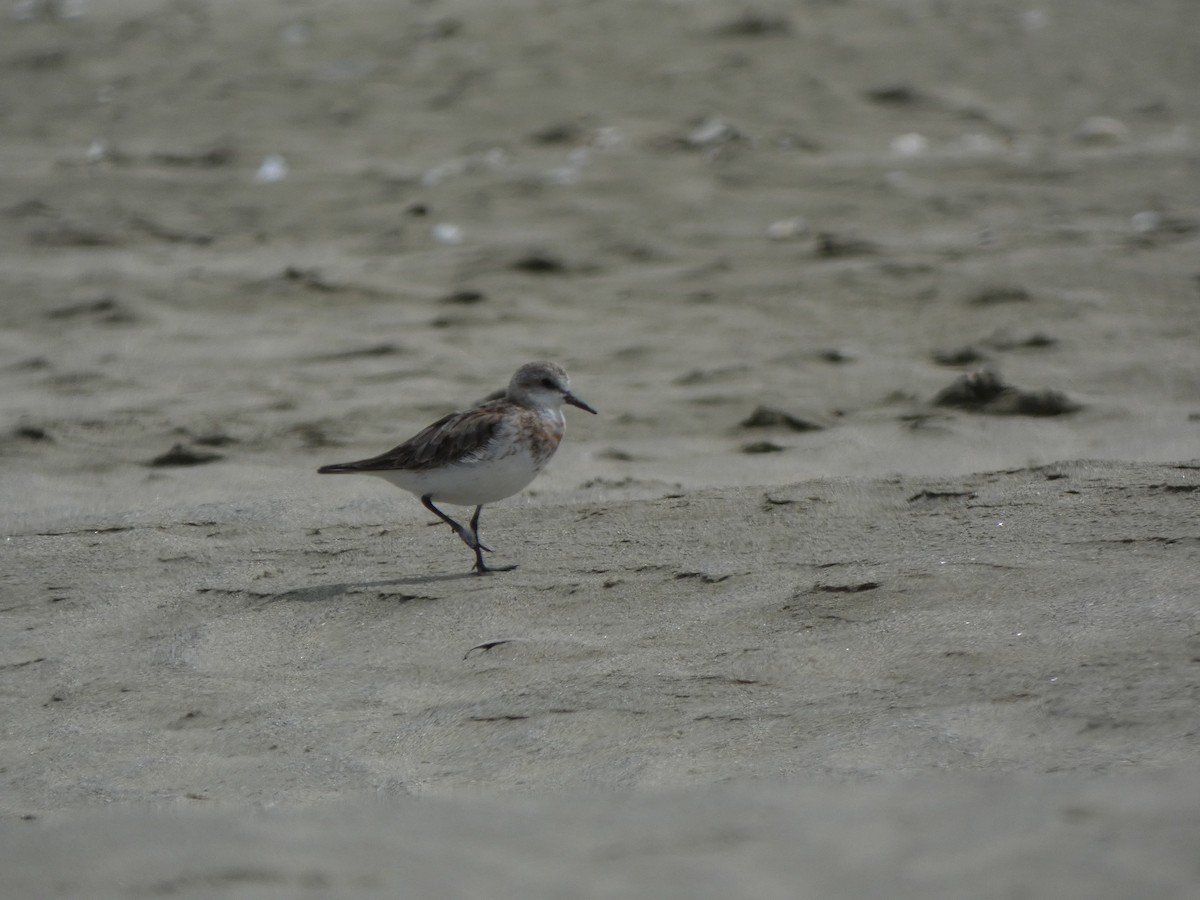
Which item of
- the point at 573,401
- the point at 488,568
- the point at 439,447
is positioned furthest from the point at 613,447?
the point at 488,568

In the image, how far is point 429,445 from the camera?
19.3 feet

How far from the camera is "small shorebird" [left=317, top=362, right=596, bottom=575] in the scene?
19.0ft

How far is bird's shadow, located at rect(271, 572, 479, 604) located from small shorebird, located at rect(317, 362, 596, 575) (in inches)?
7.0

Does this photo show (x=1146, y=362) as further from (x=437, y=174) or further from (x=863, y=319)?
(x=437, y=174)

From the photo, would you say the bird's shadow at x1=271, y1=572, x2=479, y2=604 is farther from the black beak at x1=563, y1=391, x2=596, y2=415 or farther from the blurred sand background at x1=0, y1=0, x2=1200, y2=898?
the black beak at x1=563, y1=391, x2=596, y2=415

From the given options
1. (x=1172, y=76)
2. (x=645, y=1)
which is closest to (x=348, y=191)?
(x=645, y=1)

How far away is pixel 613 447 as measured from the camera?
7.04m

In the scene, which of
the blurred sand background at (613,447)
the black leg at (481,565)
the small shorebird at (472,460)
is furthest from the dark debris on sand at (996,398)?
the black leg at (481,565)

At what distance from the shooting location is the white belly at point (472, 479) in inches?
227

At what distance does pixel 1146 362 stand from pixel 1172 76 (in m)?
5.74

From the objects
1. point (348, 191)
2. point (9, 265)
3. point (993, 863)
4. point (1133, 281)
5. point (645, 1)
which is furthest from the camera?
point (645, 1)

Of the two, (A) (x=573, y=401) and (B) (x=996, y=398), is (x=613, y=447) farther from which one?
(B) (x=996, y=398)

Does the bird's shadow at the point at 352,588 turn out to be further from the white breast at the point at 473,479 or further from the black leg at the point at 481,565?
the white breast at the point at 473,479

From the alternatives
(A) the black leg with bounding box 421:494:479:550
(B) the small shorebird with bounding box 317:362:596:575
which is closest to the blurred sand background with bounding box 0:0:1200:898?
(A) the black leg with bounding box 421:494:479:550
